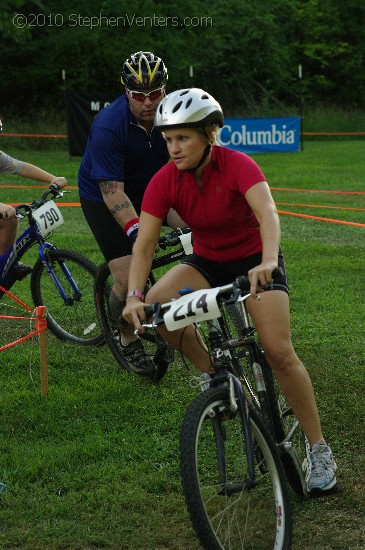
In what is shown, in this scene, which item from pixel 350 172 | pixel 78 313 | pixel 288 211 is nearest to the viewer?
pixel 78 313

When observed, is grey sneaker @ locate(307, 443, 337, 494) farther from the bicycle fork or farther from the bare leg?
the bicycle fork

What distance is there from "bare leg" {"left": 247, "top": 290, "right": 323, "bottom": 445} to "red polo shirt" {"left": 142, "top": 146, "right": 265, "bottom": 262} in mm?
363

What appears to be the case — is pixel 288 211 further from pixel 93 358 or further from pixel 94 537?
pixel 94 537

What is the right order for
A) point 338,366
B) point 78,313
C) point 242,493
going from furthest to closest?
point 78,313, point 338,366, point 242,493

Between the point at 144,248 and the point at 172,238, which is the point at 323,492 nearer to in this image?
the point at 144,248

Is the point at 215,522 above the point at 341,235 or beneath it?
above

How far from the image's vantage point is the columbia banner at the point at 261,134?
29047 millimetres

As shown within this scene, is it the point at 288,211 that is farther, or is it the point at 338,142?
the point at 338,142

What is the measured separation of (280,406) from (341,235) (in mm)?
8943

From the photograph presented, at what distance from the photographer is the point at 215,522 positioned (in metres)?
4.01

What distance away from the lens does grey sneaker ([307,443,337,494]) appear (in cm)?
463

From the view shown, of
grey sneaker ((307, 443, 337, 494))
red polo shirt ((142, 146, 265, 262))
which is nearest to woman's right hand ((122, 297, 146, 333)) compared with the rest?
red polo shirt ((142, 146, 265, 262))

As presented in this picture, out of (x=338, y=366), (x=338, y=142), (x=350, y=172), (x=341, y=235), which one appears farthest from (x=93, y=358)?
(x=338, y=142)

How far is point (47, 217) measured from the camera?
7.85m
